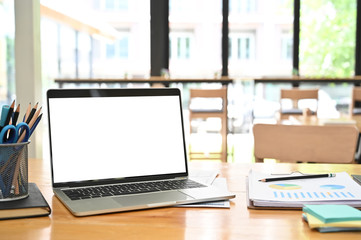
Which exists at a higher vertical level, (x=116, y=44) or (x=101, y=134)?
(x=116, y=44)

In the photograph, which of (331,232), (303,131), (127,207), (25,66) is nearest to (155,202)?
(127,207)

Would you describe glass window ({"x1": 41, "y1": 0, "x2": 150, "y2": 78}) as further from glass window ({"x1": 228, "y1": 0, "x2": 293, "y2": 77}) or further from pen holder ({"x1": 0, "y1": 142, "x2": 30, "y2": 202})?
pen holder ({"x1": 0, "y1": 142, "x2": 30, "y2": 202})

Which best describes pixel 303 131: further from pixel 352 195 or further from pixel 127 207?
pixel 127 207

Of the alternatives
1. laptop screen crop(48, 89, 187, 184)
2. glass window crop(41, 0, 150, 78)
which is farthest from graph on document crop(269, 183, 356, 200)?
glass window crop(41, 0, 150, 78)

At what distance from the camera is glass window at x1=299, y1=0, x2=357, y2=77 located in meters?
7.29

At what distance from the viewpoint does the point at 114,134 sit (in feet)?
3.86

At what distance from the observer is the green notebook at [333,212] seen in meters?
0.85

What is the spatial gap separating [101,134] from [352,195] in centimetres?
57

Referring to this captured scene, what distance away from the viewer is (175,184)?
1.15 m

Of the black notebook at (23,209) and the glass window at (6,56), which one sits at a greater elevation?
the glass window at (6,56)

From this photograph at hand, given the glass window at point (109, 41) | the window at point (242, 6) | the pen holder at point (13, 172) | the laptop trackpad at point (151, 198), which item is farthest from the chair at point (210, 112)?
the pen holder at point (13, 172)

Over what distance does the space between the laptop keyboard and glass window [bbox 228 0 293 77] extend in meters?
6.31

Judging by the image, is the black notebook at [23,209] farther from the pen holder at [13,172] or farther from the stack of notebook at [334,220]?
the stack of notebook at [334,220]

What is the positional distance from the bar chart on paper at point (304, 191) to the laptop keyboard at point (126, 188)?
151 millimetres
